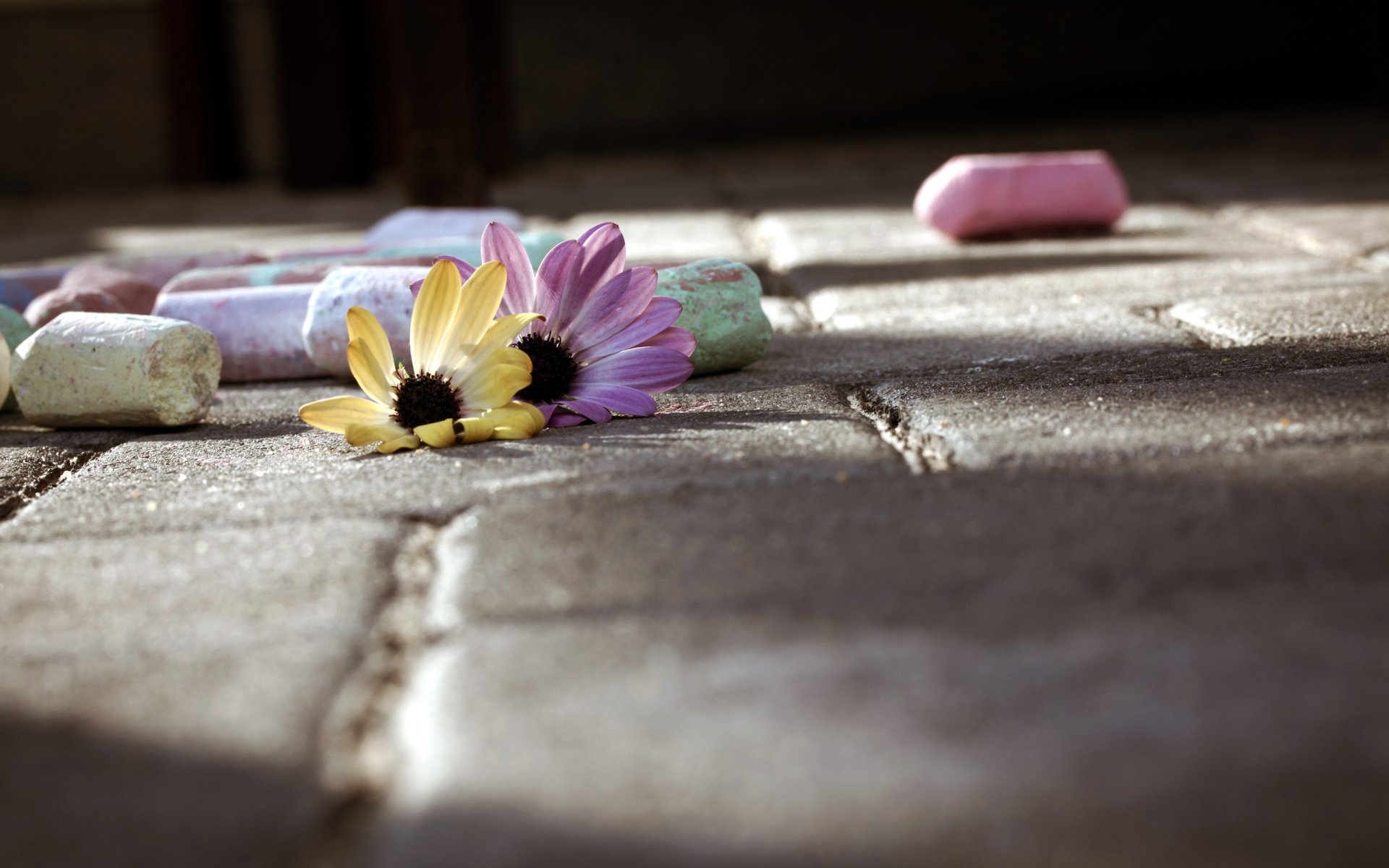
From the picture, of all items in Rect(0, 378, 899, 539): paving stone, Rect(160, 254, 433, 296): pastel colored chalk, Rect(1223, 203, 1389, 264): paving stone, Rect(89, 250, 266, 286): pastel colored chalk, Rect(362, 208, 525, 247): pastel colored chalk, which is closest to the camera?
Rect(0, 378, 899, 539): paving stone

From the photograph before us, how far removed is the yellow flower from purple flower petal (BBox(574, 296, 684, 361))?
3.8 inches

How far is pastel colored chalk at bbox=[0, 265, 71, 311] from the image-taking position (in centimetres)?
240

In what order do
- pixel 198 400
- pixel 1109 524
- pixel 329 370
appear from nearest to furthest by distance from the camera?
pixel 1109 524 → pixel 198 400 → pixel 329 370

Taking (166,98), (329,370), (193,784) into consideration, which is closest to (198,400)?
(329,370)

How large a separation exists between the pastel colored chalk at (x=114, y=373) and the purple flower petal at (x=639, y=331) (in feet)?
1.68

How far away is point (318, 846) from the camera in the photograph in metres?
0.69

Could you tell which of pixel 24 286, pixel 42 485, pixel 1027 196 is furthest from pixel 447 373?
pixel 1027 196

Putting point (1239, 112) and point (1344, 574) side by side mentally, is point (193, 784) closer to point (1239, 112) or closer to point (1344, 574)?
point (1344, 574)

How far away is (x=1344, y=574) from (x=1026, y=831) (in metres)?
0.39

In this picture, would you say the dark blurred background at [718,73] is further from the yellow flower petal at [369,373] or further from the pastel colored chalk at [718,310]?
the yellow flower petal at [369,373]

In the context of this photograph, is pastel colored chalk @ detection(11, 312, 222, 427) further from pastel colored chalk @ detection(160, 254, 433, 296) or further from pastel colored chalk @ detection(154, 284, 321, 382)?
pastel colored chalk @ detection(160, 254, 433, 296)

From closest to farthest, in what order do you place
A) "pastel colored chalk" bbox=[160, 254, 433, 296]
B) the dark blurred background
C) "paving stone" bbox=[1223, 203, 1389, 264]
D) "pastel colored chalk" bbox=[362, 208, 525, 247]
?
1. "pastel colored chalk" bbox=[160, 254, 433, 296]
2. "paving stone" bbox=[1223, 203, 1389, 264]
3. "pastel colored chalk" bbox=[362, 208, 525, 247]
4. the dark blurred background

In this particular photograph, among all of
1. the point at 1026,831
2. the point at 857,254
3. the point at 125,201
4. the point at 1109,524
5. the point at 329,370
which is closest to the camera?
the point at 1026,831

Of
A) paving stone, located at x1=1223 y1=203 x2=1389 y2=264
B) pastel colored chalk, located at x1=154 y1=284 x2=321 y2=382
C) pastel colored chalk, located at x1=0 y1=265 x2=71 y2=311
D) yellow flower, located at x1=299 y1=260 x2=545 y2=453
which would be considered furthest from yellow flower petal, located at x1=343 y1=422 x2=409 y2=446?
paving stone, located at x1=1223 y1=203 x2=1389 y2=264
